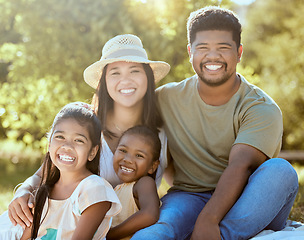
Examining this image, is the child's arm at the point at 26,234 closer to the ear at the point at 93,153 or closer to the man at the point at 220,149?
the ear at the point at 93,153

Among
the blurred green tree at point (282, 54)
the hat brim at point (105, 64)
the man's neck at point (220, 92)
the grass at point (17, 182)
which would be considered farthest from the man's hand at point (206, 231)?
the blurred green tree at point (282, 54)

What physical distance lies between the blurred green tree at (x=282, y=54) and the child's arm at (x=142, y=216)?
7422mm

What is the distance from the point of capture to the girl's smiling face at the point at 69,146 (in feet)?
8.90

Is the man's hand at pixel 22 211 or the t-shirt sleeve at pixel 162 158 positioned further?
the t-shirt sleeve at pixel 162 158

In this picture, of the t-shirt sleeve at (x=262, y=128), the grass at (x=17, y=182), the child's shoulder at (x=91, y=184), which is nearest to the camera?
the child's shoulder at (x=91, y=184)

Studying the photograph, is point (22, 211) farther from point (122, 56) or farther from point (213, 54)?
point (213, 54)

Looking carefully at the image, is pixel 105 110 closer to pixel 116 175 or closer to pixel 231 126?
pixel 116 175

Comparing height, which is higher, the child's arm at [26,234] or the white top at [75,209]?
the white top at [75,209]

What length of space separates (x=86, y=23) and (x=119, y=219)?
4.07 meters

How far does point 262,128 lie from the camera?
3102 millimetres

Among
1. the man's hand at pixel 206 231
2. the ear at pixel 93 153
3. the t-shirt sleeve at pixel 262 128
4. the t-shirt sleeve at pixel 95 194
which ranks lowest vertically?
the man's hand at pixel 206 231

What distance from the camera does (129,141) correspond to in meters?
3.24

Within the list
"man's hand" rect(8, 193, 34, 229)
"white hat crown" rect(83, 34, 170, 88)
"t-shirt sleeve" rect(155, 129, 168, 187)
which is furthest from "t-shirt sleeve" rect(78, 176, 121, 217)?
"white hat crown" rect(83, 34, 170, 88)

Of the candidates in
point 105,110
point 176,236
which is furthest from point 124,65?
point 176,236
